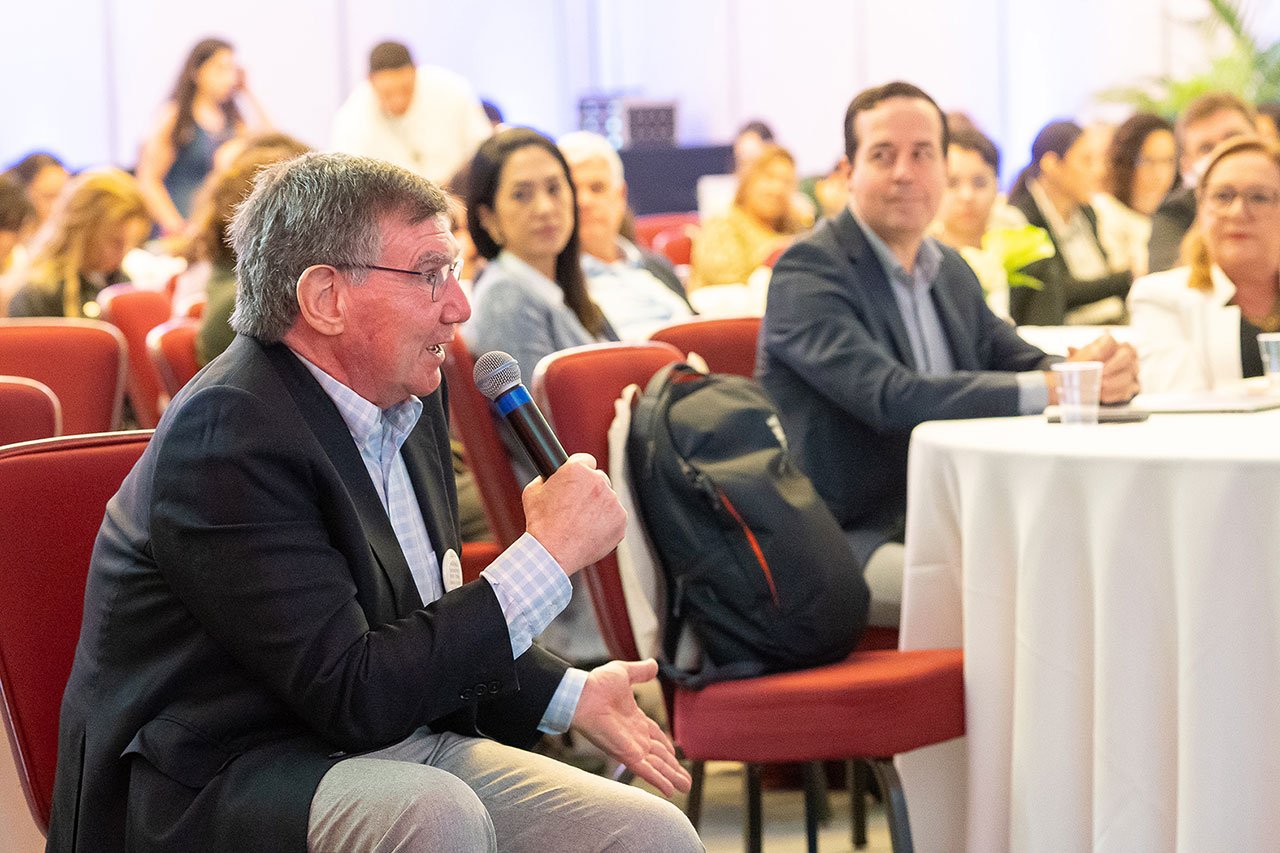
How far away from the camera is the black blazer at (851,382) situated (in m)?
3.06

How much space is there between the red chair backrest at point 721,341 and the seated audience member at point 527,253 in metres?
0.29

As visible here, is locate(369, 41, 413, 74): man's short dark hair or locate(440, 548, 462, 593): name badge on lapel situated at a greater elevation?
locate(369, 41, 413, 74): man's short dark hair

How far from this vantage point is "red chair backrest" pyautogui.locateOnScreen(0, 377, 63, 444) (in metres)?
2.77

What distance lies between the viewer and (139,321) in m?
5.41

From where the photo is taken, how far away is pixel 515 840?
1727 millimetres

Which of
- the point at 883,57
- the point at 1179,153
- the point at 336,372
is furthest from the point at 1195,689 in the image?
the point at 883,57

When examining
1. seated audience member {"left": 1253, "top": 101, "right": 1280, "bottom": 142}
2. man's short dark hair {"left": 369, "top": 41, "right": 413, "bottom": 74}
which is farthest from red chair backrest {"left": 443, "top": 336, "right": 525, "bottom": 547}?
man's short dark hair {"left": 369, "top": 41, "right": 413, "bottom": 74}

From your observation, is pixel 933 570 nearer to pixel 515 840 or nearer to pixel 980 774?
pixel 980 774

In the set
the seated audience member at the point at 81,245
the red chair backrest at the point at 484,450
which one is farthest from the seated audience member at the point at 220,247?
the seated audience member at the point at 81,245

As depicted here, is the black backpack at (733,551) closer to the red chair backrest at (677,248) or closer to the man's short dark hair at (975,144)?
the man's short dark hair at (975,144)

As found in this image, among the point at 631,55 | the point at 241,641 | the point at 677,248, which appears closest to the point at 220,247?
the point at 241,641

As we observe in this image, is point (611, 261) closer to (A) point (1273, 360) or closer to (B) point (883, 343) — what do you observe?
(B) point (883, 343)

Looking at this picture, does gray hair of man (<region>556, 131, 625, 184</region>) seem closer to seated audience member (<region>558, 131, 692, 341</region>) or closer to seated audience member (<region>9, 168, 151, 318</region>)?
seated audience member (<region>558, 131, 692, 341</region>)

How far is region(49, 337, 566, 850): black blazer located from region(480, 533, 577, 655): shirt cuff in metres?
0.02
